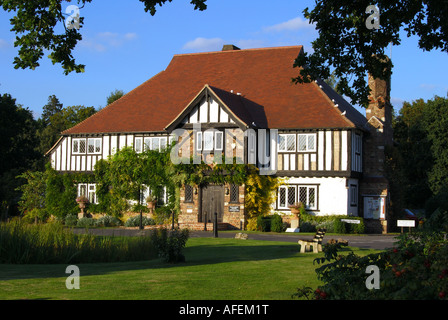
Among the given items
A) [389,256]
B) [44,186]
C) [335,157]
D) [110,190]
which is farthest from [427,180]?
[389,256]

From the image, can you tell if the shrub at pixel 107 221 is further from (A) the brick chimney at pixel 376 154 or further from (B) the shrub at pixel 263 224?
(A) the brick chimney at pixel 376 154

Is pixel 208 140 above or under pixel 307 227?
above

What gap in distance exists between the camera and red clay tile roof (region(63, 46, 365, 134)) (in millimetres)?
36438

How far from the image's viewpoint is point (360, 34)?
1552 centimetres

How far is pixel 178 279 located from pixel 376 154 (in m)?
27.0

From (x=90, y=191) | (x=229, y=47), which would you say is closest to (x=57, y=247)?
(x=90, y=191)

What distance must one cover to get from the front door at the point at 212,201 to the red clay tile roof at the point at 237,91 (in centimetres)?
476

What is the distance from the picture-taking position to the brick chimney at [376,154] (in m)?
36.3

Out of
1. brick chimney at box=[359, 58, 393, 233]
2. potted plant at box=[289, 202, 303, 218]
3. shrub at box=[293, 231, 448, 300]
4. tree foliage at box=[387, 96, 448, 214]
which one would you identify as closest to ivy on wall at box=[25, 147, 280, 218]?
potted plant at box=[289, 202, 303, 218]

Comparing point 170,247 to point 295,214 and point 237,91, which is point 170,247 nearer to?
point 295,214

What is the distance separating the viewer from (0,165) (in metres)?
49.1
